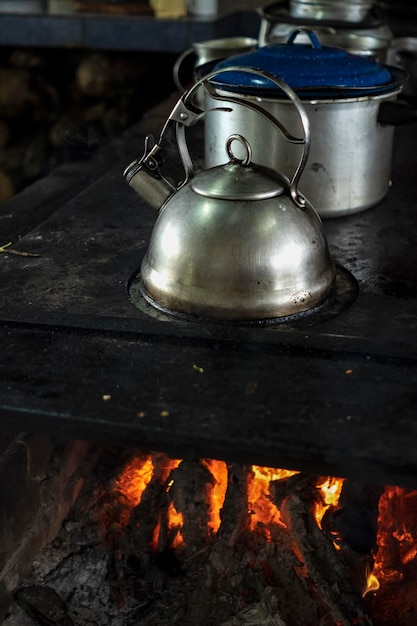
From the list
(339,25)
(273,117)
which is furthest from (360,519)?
(339,25)

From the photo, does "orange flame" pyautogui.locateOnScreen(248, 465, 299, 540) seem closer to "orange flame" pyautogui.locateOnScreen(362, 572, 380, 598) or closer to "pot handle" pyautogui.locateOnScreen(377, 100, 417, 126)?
"orange flame" pyautogui.locateOnScreen(362, 572, 380, 598)

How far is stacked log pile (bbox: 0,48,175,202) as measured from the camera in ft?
13.9

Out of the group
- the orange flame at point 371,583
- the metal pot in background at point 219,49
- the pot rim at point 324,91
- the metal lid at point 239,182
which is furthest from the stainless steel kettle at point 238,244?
the metal pot in background at point 219,49

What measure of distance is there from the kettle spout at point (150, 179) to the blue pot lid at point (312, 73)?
1.11ft

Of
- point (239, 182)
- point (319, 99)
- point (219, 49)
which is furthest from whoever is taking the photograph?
point (219, 49)

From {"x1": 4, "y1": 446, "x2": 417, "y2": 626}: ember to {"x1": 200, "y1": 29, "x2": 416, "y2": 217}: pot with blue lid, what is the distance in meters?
0.78

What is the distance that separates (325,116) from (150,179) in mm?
522

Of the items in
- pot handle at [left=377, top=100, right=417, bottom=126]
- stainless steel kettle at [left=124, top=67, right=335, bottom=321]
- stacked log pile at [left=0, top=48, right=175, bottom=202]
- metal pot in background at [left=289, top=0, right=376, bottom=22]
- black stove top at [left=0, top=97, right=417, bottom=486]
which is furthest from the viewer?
stacked log pile at [left=0, top=48, right=175, bottom=202]

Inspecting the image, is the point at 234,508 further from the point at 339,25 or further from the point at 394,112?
the point at 339,25

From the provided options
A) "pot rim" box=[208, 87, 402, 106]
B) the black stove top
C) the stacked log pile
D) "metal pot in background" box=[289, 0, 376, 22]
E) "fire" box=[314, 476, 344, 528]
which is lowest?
the stacked log pile

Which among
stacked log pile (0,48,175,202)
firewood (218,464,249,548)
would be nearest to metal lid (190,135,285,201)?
firewood (218,464,249,548)

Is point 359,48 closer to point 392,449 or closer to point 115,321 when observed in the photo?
point 115,321

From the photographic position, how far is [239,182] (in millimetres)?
1487

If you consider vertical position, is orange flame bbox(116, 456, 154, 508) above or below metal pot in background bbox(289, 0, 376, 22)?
below
